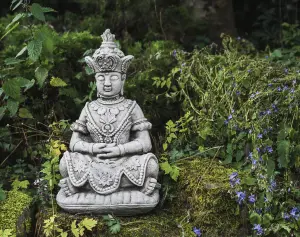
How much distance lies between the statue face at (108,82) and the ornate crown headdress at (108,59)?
40 millimetres

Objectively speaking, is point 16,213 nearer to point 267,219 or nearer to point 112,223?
point 112,223

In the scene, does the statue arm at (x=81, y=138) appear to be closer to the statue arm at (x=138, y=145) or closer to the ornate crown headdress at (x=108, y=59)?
the statue arm at (x=138, y=145)

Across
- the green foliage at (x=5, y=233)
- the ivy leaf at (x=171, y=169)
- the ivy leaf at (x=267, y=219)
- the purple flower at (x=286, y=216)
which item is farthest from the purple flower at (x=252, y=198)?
the green foliage at (x=5, y=233)

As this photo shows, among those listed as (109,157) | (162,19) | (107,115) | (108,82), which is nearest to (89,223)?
(109,157)

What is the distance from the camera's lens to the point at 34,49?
13.4 feet

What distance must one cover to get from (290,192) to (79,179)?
1.56 metres

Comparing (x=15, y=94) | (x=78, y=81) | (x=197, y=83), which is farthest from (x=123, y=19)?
(x=15, y=94)

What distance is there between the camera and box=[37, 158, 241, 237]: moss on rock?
12.8ft

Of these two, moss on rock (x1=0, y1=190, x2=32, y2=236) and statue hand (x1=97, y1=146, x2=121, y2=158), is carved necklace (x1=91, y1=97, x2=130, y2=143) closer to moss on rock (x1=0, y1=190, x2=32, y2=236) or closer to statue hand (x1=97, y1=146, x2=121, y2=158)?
statue hand (x1=97, y1=146, x2=121, y2=158)

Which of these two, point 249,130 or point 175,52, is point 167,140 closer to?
point 249,130

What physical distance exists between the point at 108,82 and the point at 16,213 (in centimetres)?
124

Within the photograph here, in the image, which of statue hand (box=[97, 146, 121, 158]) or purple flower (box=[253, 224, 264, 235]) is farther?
statue hand (box=[97, 146, 121, 158])

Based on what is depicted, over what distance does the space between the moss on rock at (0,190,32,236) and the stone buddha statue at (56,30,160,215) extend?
342 mm

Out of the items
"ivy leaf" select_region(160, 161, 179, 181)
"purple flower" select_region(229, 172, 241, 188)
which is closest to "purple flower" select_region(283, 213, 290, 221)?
"purple flower" select_region(229, 172, 241, 188)
